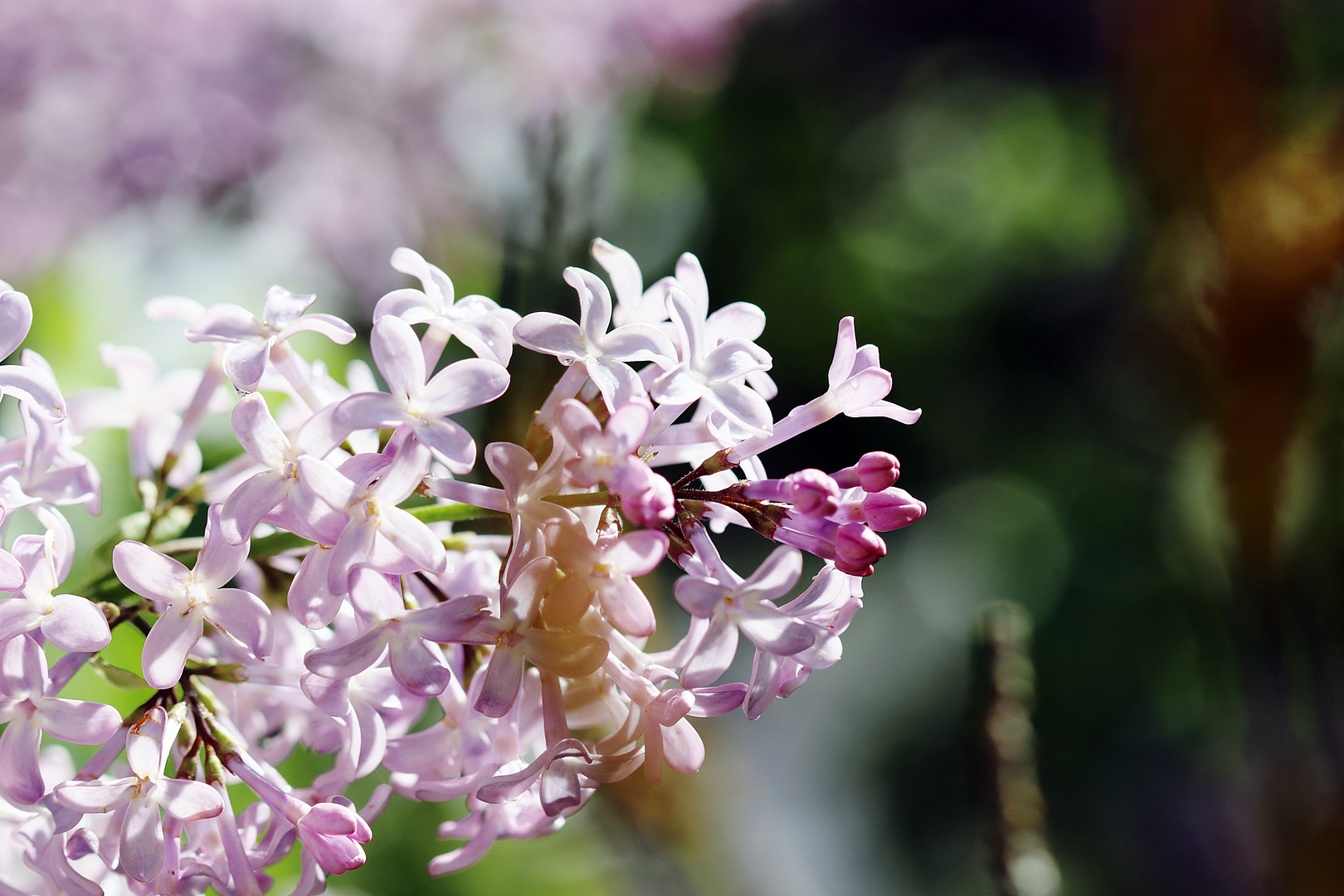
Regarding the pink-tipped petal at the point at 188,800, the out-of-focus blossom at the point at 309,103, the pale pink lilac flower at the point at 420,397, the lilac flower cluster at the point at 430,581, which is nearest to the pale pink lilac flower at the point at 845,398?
the lilac flower cluster at the point at 430,581

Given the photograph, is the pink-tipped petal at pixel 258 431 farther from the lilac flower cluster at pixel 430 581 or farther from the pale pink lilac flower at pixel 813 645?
the pale pink lilac flower at pixel 813 645

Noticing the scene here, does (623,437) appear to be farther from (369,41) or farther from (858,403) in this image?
(369,41)

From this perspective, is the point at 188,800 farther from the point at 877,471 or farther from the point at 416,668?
the point at 877,471

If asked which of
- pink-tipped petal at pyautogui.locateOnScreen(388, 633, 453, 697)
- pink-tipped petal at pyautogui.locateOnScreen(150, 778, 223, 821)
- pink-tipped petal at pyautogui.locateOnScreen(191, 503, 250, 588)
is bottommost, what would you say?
pink-tipped petal at pyautogui.locateOnScreen(150, 778, 223, 821)

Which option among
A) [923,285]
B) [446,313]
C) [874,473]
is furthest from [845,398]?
[923,285]

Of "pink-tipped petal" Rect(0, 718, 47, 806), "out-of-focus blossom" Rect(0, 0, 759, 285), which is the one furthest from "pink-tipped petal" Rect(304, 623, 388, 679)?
"out-of-focus blossom" Rect(0, 0, 759, 285)

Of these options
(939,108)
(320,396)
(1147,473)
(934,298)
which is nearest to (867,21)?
(939,108)

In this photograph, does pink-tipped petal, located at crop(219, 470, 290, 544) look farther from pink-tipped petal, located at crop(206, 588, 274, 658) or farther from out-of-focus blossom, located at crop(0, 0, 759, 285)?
out-of-focus blossom, located at crop(0, 0, 759, 285)

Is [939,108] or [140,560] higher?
[939,108]
